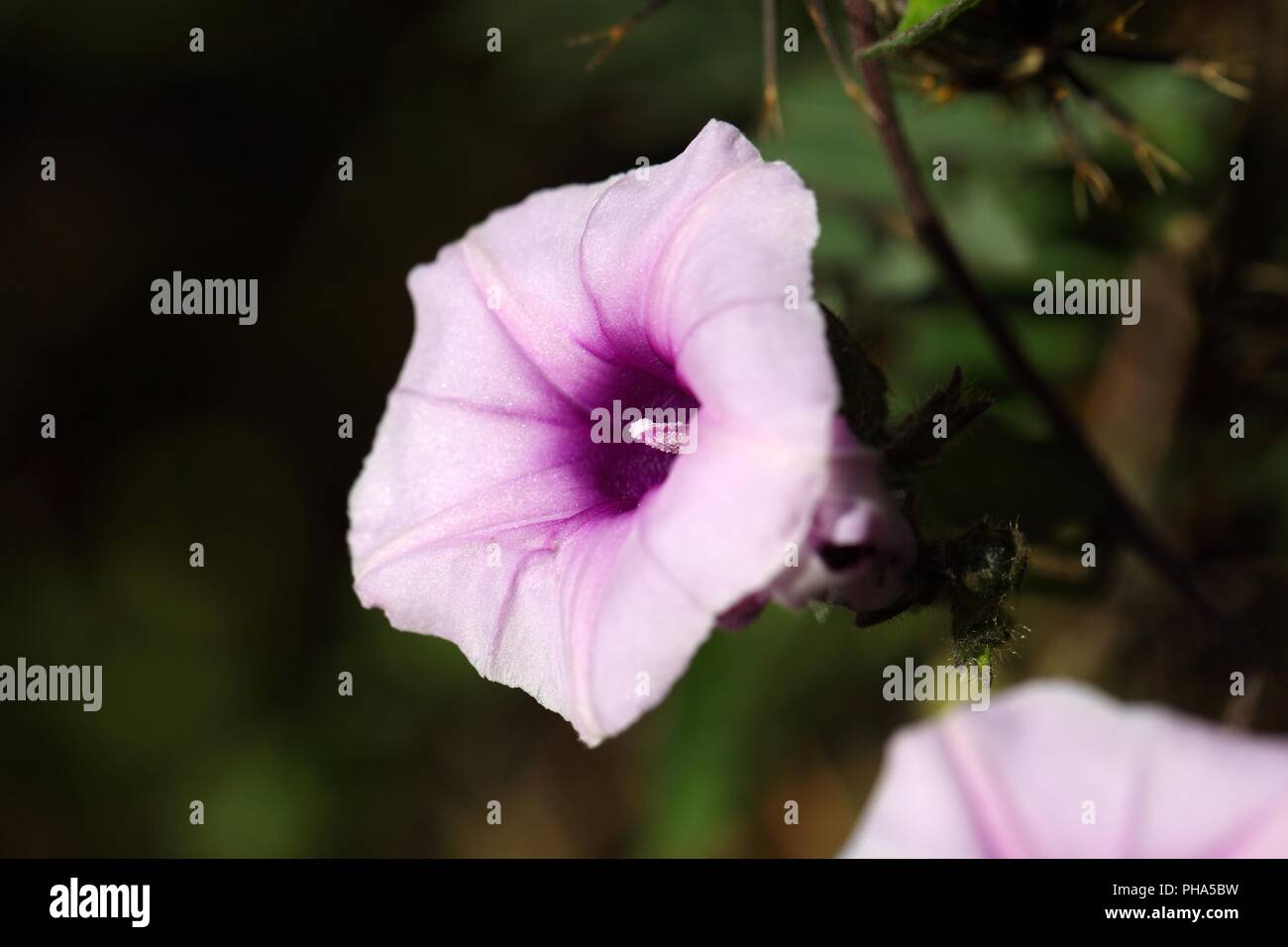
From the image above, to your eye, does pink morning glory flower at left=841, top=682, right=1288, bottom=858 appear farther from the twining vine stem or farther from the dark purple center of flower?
the twining vine stem

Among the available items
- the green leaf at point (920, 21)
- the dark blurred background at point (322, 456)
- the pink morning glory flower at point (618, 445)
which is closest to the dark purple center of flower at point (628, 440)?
the pink morning glory flower at point (618, 445)

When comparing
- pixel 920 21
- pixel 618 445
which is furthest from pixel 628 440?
pixel 920 21

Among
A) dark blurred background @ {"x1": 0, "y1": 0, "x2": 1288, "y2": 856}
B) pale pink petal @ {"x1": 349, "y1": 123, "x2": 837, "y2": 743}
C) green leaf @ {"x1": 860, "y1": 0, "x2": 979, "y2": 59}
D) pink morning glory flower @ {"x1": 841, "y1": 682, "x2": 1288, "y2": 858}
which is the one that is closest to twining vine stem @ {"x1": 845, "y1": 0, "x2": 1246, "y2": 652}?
green leaf @ {"x1": 860, "y1": 0, "x2": 979, "y2": 59}

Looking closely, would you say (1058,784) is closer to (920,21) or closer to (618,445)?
(618,445)

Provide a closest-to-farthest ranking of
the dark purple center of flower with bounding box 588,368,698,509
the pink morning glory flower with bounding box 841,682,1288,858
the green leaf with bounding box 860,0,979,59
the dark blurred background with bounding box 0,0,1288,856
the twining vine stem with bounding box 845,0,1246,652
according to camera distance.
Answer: the pink morning glory flower with bounding box 841,682,1288,858 → the green leaf with bounding box 860,0,979,59 → the dark purple center of flower with bounding box 588,368,698,509 → the twining vine stem with bounding box 845,0,1246,652 → the dark blurred background with bounding box 0,0,1288,856

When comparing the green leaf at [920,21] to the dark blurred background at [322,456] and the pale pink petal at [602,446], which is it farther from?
the dark blurred background at [322,456]
